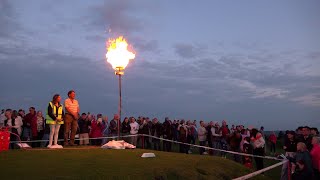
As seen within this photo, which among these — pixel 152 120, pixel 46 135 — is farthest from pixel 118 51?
pixel 152 120

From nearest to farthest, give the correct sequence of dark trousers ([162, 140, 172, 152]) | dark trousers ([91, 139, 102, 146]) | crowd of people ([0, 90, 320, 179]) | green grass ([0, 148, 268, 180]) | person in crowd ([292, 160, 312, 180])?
1. green grass ([0, 148, 268, 180])
2. person in crowd ([292, 160, 312, 180])
3. crowd of people ([0, 90, 320, 179])
4. dark trousers ([91, 139, 102, 146])
5. dark trousers ([162, 140, 172, 152])

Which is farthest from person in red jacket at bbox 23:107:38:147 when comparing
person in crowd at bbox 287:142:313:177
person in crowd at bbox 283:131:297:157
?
person in crowd at bbox 287:142:313:177

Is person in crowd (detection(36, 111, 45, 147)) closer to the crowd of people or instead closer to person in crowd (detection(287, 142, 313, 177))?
the crowd of people

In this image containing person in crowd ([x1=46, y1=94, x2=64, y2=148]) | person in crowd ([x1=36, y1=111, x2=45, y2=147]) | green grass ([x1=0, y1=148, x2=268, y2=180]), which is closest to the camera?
green grass ([x1=0, y1=148, x2=268, y2=180])

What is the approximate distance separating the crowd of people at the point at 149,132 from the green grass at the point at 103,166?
198 cm

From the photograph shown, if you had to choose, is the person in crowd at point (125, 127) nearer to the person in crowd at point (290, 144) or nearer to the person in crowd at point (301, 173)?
the person in crowd at point (290, 144)

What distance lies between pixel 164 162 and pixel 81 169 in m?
3.09

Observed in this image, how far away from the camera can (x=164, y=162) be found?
41.7ft

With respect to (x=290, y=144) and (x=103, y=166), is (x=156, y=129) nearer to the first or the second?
(x=290, y=144)

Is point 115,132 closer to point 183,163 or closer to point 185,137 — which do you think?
point 185,137

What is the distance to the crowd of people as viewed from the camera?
12.6 metres

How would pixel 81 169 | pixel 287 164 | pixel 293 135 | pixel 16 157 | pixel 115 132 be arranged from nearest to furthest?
pixel 81 169, pixel 287 164, pixel 16 157, pixel 293 135, pixel 115 132

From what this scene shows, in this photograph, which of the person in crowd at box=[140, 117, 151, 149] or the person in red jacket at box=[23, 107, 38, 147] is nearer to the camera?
the person in red jacket at box=[23, 107, 38, 147]

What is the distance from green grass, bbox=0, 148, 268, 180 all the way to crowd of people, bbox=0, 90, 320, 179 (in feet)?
6.48
